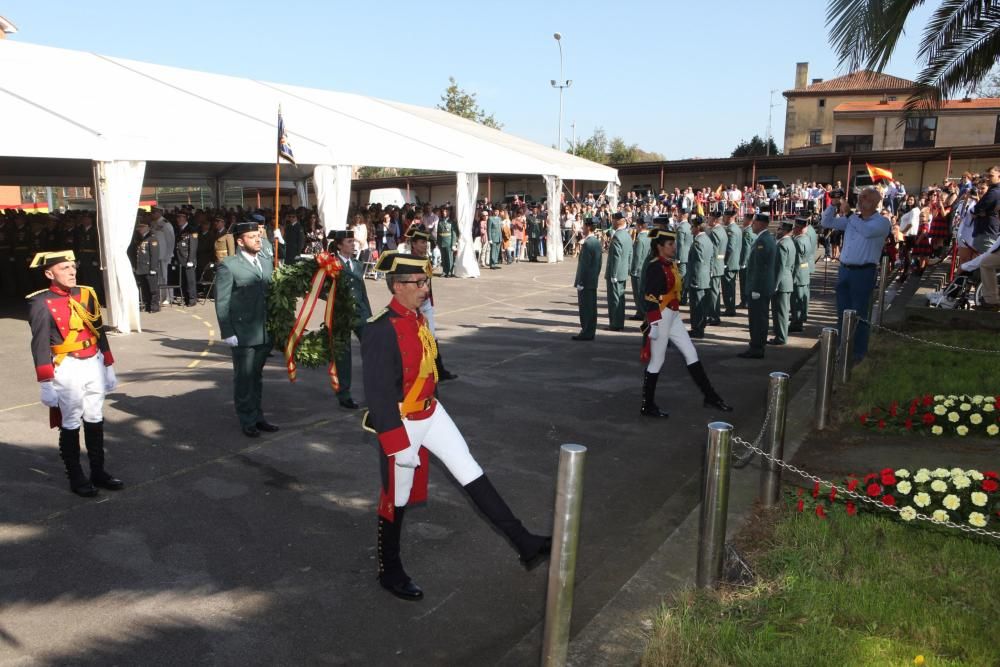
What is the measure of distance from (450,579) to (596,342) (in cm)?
831

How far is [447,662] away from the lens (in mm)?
3939

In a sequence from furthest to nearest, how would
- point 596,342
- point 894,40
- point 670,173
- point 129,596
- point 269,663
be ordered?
point 670,173
point 596,342
point 894,40
point 129,596
point 269,663

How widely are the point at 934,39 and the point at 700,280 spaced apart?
17.2ft

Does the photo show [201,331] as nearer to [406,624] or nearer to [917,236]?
[406,624]

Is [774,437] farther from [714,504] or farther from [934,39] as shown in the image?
[934,39]

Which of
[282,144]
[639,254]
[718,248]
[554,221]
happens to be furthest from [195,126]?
[554,221]

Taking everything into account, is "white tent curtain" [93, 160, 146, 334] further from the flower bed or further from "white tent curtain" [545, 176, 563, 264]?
"white tent curtain" [545, 176, 563, 264]

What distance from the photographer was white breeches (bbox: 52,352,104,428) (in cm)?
586

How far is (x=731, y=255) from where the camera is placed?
1502 centimetres

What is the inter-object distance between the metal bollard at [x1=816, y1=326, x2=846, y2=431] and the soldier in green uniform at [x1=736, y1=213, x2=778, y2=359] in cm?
400

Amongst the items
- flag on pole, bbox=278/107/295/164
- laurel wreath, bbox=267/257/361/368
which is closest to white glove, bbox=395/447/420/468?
laurel wreath, bbox=267/257/361/368

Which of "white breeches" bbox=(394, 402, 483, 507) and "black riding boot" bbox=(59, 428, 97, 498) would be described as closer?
"white breeches" bbox=(394, 402, 483, 507)

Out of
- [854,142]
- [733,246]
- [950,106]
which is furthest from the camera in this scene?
[854,142]

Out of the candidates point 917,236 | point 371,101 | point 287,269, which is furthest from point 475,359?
point 371,101
